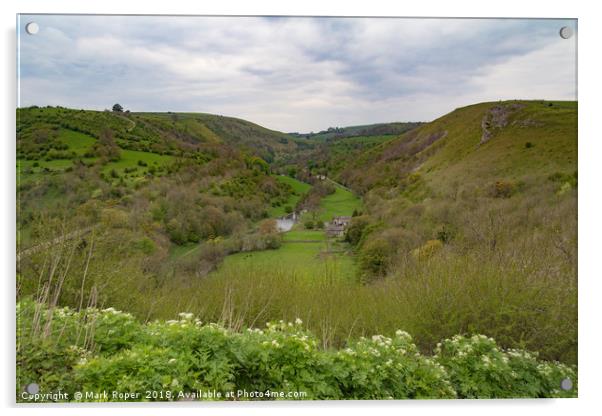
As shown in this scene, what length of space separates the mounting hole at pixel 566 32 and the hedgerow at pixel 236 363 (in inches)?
122

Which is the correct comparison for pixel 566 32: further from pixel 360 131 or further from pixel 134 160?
pixel 134 160

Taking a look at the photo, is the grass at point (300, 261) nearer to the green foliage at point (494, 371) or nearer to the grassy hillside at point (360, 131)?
the grassy hillside at point (360, 131)

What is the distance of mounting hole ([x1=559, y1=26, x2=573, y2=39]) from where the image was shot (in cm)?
403

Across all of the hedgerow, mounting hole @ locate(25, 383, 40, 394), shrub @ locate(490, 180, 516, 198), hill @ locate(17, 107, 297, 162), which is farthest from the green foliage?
mounting hole @ locate(25, 383, 40, 394)

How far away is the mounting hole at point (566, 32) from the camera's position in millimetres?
4031

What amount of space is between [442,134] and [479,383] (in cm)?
267

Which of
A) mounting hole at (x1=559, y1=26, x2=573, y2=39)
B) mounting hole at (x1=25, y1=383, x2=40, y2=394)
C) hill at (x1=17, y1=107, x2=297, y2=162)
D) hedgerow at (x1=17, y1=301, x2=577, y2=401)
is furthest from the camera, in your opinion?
hill at (x1=17, y1=107, x2=297, y2=162)

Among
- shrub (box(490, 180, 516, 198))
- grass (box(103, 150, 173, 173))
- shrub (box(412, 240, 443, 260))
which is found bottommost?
shrub (box(412, 240, 443, 260))

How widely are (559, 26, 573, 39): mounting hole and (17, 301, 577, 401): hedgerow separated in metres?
3.10

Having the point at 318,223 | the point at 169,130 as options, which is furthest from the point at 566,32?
the point at 169,130

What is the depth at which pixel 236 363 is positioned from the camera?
11.0 feet

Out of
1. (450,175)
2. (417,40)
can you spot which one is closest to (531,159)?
(450,175)

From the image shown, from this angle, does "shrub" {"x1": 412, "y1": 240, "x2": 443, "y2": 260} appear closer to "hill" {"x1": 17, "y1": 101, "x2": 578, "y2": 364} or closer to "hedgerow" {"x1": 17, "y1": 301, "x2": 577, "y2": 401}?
"hill" {"x1": 17, "y1": 101, "x2": 578, "y2": 364}

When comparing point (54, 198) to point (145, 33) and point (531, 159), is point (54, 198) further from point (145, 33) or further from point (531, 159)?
point (531, 159)
